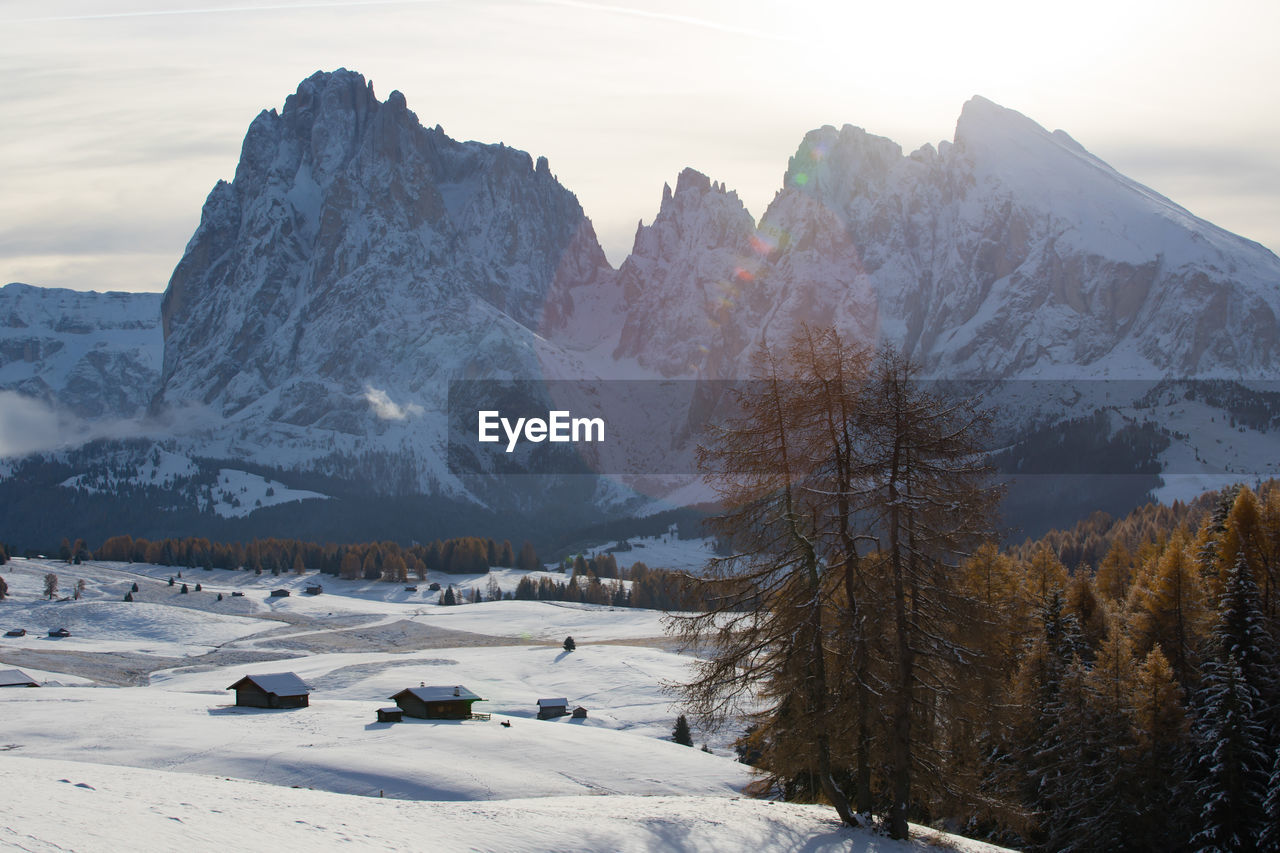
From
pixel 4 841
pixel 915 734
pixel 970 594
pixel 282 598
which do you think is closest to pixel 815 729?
pixel 915 734

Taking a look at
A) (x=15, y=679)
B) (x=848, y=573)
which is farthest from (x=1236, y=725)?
(x=15, y=679)

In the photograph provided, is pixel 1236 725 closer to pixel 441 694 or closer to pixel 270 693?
pixel 441 694

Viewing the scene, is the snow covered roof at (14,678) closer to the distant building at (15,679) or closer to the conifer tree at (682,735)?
the distant building at (15,679)

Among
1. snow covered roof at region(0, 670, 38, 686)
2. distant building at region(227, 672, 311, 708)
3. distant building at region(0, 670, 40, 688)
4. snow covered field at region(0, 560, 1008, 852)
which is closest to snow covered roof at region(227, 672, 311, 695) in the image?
distant building at region(227, 672, 311, 708)

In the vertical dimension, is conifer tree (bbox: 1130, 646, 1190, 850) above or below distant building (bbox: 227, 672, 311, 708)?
above

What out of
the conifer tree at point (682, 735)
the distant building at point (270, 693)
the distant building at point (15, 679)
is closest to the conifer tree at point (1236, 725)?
the conifer tree at point (682, 735)

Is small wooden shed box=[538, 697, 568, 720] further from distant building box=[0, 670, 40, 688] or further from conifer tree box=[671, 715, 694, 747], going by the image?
distant building box=[0, 670, 40, 688]
